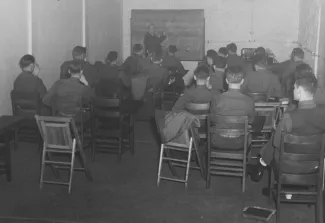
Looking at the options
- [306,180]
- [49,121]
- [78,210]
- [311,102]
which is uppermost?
[311,102]

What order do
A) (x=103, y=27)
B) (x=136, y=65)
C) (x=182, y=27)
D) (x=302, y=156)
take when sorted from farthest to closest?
1. (x=182, y=27)
2. (x=103, y=27)
3. (x=136, y=65)
4. (x=302, y=156)

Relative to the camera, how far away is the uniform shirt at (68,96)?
5762 millimetres

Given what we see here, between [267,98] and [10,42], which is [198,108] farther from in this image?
[10,42]

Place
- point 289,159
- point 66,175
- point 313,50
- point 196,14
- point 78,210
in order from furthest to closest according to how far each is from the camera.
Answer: point 196,14
point 313,50
point 66,175
point 78,210
point 289,159

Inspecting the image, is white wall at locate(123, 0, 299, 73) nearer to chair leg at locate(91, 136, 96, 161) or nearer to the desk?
chair leg at locate(91, 136, 96, 161)

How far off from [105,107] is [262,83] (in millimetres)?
2224

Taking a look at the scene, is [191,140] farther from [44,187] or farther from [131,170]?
[44,187]

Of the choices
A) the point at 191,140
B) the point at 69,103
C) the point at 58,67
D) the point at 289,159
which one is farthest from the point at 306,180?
the point at 58,67

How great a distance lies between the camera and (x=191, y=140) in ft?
15.9

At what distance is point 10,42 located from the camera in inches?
268

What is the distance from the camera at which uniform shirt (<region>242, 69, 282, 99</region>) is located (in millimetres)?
6652

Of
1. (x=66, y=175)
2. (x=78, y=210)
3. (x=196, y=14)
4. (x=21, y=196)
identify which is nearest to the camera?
(x=78, y=210)

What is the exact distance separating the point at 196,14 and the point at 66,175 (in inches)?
291

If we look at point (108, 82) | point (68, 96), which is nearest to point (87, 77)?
point (108, 82)
